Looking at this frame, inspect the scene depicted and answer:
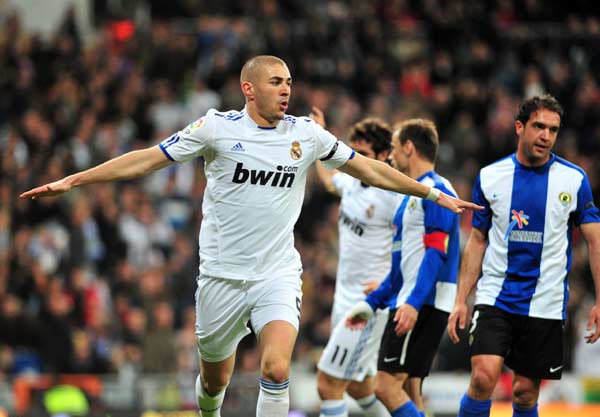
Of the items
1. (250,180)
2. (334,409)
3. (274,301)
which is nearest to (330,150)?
(250,180)

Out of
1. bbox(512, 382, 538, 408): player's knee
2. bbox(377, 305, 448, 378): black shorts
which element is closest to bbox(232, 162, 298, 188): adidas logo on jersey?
bbox(377, 305, 448, 378): black shorts

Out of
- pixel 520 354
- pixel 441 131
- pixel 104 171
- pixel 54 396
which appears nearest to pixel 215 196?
pixel 104 171

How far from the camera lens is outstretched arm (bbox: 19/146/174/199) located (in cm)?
719

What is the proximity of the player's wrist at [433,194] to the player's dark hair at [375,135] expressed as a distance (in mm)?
1685

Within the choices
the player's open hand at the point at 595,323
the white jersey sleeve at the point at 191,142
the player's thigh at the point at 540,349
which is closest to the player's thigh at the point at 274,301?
the white jersey sleeve at the point at 191,142

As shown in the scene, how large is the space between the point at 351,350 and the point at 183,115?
1010 cm

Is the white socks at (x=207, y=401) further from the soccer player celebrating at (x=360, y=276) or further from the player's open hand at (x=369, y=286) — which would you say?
the player's open hand at (x=369, y=286)

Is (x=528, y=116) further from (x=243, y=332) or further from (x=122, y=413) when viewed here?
(x=122, y=413)

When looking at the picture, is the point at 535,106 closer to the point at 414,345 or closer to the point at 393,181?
the point at 393,181

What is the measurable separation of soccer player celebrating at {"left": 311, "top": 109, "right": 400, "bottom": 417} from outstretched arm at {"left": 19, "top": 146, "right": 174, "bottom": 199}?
220 centimetres

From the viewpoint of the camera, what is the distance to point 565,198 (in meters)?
7.90

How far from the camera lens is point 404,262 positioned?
28.7ft

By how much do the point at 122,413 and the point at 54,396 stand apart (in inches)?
72.4

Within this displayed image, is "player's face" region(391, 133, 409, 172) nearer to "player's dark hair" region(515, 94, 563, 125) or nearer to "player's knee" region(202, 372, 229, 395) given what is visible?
"player's dark hair" region(515, 94, 563, 125)
